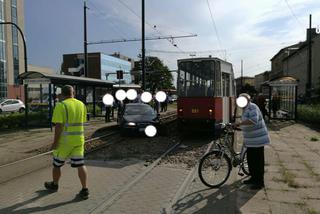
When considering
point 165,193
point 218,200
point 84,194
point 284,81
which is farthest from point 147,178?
point 284,81

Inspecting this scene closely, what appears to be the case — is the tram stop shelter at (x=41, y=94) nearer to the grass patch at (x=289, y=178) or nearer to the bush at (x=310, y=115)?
the grass patch at (x=289, y=178)

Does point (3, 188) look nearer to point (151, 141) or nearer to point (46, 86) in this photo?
point (151, 141)

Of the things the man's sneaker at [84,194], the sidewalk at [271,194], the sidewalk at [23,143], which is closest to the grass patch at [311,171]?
the sidewalk at [271,194]

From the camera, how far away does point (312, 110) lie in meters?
22.2

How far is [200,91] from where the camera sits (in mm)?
14383

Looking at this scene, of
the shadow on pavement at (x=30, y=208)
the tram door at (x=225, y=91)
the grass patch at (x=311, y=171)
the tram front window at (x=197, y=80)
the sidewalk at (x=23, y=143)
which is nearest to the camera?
the shadow on pavement at (x=30, y=208)

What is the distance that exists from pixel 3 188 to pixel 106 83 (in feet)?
64.3

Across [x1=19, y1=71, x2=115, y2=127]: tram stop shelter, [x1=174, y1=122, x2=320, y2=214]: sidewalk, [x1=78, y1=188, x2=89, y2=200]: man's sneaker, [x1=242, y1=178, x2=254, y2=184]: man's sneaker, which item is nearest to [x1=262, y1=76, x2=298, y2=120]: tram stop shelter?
[x1=19, y1=71, x2=115, y2=127]: tram stop shelter

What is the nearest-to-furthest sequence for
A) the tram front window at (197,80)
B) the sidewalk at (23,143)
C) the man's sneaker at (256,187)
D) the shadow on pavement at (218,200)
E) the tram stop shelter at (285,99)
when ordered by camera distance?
the shadow on pavement at (218,200), the man's sneaker at (256,187), the sidewalk at (23,143), the tram front window at (197,80), the tram stop shelter at (285,99)

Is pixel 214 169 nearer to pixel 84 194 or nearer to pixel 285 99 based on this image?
pixel 84 194

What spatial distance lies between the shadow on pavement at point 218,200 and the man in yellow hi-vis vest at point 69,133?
1.70 m

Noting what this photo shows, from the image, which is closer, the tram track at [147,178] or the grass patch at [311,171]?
the tram track at [147,178]

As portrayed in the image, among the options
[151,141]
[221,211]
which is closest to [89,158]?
[151,141]

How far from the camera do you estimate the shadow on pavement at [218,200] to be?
5.89m
